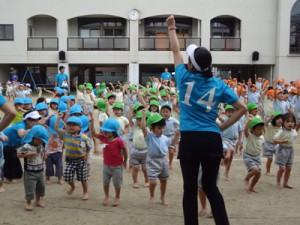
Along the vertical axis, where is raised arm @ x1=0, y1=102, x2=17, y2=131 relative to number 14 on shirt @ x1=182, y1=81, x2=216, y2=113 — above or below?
below

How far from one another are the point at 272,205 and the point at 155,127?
76.5 inches

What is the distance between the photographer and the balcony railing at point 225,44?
86.1 ft

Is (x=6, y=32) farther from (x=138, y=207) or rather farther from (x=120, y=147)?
(x=138, y=207)

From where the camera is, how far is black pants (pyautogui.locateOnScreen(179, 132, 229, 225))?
11.9 ft

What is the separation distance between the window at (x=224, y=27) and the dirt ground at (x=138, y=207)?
2187 centimetres

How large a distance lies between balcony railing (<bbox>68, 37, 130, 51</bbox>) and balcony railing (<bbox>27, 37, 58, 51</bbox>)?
3.19 feet

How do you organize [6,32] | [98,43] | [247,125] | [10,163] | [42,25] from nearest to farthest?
[247,125] → [10,163] → [6,32] → [98,43] → [42,25]

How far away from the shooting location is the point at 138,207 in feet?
18.0

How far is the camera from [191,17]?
2619 cm

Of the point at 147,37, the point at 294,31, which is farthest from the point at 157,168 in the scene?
the point at 294,31

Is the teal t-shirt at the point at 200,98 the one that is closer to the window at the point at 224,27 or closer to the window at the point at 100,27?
the window at the point at 224,27

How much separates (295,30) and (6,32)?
60.1 feet

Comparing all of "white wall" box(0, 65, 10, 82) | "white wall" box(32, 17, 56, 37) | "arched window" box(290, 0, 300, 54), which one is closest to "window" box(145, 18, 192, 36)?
"white wall" box(32, 17, 56, 37)

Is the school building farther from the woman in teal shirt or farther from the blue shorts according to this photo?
the woman in teal shirt
